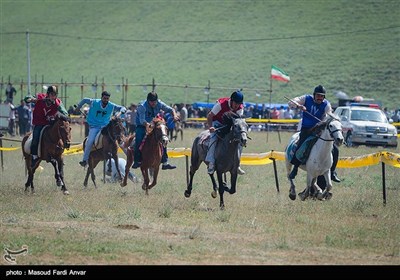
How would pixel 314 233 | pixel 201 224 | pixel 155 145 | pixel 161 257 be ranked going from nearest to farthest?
pixel 161 257 → pixel 314 233 → pixel 201 224 → pixel 155 145

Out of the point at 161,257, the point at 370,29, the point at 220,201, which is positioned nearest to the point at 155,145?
the point at 220,201

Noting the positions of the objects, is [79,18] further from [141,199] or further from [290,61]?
[141,199]

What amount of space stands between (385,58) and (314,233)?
7450 cm

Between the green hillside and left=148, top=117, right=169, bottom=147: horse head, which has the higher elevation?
the green hillside

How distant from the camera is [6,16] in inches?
4473

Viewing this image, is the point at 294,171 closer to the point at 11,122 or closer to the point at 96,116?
the point at 96,116

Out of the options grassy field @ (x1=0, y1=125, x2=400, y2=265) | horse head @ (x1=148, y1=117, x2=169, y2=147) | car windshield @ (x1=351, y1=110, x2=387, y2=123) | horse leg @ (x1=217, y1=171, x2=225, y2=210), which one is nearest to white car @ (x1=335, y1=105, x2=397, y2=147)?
car windshield @ (x1=351, y1=110, x2=387, y2=123)

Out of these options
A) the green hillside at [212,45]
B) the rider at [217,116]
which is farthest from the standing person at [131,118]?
the green hillside at [212,45]

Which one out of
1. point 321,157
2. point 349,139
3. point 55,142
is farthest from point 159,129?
point 349,139

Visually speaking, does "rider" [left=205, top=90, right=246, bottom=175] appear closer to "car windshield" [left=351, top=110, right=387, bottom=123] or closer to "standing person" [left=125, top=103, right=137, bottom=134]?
"car windshield" [left=351, top=110, right=387, bottom=123]

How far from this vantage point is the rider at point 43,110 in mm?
21203

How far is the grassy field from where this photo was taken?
1202 centimetres

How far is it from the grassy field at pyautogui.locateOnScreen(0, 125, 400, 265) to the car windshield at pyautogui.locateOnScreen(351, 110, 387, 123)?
16.5m

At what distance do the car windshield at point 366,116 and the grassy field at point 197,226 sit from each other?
54.2 ft
